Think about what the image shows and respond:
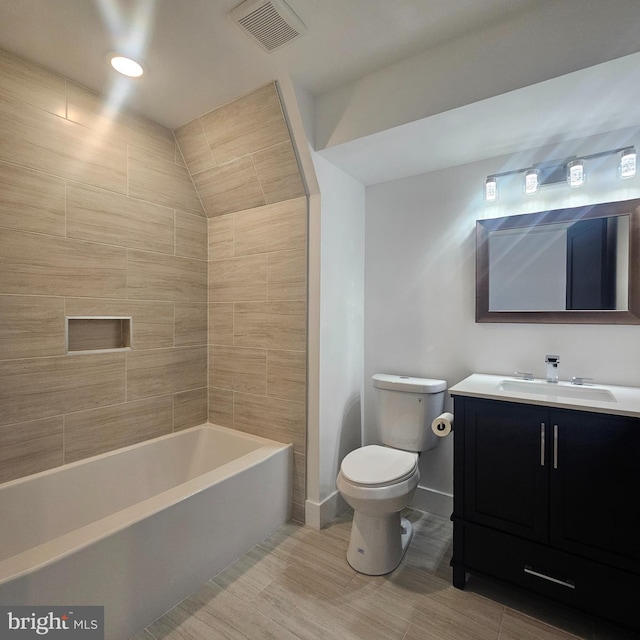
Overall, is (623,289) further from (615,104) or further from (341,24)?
(341,24)

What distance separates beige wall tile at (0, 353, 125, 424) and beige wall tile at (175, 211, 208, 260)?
84 centimetres

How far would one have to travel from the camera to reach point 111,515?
1629 mm

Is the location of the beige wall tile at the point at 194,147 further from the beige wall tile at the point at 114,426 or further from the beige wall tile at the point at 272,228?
the beige wall tile at the point at 114,426

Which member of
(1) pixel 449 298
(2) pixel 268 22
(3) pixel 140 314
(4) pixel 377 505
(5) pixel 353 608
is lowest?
(5) pixel 353 608

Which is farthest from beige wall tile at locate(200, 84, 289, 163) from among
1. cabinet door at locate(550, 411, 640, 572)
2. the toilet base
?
the toilet base

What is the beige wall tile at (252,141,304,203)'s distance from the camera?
2154 mm

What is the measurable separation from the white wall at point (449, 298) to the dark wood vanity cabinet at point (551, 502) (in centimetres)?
61

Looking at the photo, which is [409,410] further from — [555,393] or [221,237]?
[221,237]

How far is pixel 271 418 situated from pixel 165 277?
1178 mm

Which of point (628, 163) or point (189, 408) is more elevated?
point (628, 163)

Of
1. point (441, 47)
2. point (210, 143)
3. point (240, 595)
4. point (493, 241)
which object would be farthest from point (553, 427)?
point (210, 143)

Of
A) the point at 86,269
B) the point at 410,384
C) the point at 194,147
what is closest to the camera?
the point at 86,269

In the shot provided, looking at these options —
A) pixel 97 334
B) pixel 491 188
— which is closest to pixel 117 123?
pixel 97 334

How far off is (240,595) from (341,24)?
255 centimetres
